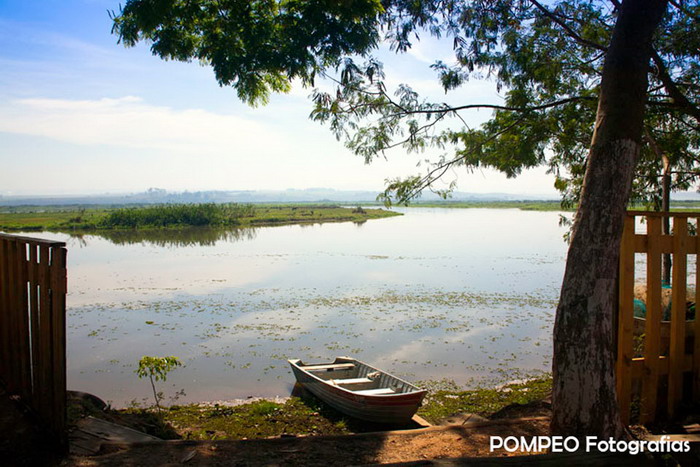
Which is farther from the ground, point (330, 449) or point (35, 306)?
point (35, 306)

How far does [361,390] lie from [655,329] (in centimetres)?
462

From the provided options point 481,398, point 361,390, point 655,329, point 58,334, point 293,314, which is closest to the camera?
point 58,334

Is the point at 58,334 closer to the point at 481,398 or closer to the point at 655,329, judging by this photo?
the point at 655,329

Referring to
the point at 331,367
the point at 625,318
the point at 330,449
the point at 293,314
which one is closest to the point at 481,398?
the point at 331,367

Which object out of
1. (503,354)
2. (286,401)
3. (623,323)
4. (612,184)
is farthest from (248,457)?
(503,354)

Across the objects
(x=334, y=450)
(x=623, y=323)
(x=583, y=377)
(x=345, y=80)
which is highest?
(x=345, y=80)

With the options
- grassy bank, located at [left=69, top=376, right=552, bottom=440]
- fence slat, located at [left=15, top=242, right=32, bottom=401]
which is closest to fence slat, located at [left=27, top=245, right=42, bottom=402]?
fence slat, located at [left=15, top=242, right=32, bottom=401]

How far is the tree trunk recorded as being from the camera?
3908 mm

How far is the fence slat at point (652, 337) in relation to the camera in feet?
13.9

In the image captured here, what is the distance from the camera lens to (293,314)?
15.0 metres

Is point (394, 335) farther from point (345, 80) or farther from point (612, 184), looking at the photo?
point (612, 184)

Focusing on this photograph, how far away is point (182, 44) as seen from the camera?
646 centimetres

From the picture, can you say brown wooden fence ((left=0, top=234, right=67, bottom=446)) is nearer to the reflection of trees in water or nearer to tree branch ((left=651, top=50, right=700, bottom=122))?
tree branch ((left=651, top=50, right=700, bottom=122))

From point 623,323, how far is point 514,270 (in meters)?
19.8
